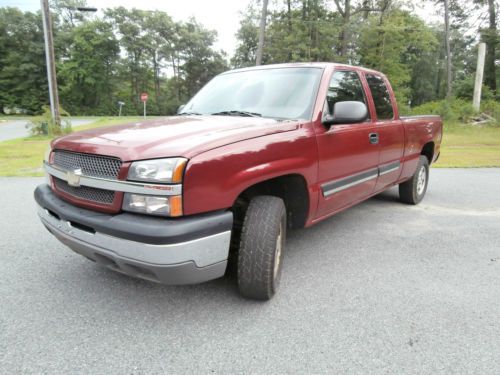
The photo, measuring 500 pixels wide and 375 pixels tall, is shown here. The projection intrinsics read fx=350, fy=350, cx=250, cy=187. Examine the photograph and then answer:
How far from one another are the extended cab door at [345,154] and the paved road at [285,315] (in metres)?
0.58

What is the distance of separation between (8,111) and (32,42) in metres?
9.58

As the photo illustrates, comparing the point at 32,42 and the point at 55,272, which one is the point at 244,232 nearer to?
the point at 55,272

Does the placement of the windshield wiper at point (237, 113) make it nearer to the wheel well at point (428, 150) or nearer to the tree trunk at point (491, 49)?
the wheel well at point (428, 150)

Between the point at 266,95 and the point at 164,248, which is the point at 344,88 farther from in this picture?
the point at 164,248

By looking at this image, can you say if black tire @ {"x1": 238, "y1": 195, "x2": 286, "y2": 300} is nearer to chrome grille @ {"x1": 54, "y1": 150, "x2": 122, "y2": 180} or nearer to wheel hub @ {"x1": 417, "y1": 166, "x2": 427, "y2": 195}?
chrome grille @ {"x1": 54, "y1": 150, "x2": 122, "y2": 180}

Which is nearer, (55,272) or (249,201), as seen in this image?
(249,201)

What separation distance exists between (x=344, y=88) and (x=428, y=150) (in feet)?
8.93

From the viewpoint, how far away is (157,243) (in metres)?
1.89

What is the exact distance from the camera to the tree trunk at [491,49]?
103 feet

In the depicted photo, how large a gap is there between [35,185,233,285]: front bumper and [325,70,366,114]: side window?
170 cm

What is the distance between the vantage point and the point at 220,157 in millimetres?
2090

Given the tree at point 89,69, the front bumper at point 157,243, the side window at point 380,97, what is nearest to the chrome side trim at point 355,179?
the side window at point 380,97

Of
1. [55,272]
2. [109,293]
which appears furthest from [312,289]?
[55,272]

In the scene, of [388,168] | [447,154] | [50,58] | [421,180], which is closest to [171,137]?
[388,168]
